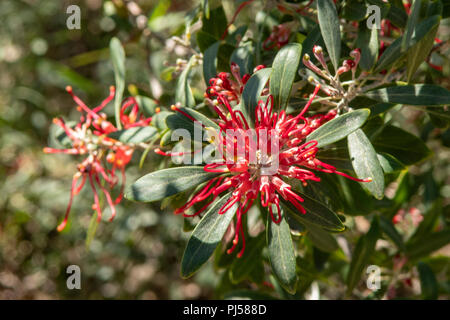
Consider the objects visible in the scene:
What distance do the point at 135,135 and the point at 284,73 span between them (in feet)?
1.66

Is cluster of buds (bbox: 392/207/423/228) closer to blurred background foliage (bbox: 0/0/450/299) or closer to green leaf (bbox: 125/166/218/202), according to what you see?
blurred background foliage (bbox: 0/0/450/299)

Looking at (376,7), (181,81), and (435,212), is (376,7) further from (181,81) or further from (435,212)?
(435,212)

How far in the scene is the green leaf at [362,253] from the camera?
144 cm

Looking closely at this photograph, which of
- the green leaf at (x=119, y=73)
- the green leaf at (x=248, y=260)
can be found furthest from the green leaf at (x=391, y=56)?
the green leaf at (x=119, y=73)

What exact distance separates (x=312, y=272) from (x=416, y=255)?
0.46 m

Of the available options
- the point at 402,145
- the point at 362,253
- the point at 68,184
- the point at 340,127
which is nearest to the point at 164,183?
the point at 340,127

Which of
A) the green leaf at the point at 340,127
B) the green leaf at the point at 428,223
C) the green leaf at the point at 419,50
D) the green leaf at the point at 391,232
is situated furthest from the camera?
the green leaf at the point at 428,223

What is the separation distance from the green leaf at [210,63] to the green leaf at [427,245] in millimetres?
1118

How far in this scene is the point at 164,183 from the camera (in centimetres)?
100

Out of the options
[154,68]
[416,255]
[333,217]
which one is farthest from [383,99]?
[154,68]

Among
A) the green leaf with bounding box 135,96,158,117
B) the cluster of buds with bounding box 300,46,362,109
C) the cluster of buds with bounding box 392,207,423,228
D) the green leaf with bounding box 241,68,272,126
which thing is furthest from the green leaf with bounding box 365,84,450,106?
the cluster of buds with bounding box 392,207,423,228

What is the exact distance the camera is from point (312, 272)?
161cm

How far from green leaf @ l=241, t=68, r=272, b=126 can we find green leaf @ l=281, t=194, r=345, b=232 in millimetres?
245

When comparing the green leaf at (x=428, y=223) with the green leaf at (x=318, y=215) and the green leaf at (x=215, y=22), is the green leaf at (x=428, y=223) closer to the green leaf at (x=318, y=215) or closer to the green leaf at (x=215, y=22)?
the green leaf at (x=318, y=215)
